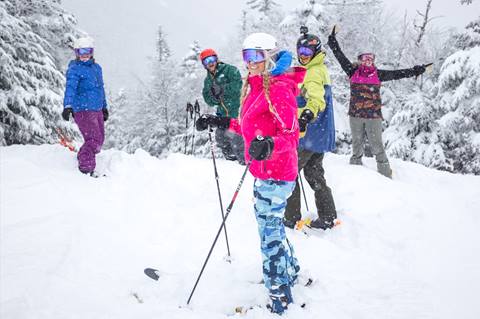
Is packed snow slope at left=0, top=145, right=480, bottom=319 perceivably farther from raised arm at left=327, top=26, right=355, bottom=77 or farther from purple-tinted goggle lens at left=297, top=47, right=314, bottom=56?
purple-tinted goggle lens at left=297, top=47, right=314, bottom=56

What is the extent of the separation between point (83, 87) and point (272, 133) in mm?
4962

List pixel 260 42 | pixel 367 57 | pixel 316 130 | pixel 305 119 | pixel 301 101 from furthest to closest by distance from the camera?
1. pixel 367 57
2. pixel 301 101
3. pixel 316 130
4. pixel 305 119
5. pixel 260 42

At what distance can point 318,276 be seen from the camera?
13.3ft

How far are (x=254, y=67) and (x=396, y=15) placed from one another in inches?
933

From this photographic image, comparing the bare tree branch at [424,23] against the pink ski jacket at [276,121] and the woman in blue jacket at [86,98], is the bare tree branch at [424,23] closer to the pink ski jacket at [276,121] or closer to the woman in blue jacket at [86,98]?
the woman in blue jacket at [86,98]

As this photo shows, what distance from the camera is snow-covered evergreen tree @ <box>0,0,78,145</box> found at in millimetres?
9727

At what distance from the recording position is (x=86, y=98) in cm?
672

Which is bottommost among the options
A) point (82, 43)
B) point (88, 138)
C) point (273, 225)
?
point (273, 225)

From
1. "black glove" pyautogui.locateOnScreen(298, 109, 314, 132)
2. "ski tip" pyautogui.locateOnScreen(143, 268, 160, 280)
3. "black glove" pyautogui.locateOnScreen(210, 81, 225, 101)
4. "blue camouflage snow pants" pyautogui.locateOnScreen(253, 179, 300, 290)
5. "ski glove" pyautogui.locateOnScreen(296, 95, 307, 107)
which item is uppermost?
"black glove" pyautogui.locateOnScreen(210, 81, 225, 101)

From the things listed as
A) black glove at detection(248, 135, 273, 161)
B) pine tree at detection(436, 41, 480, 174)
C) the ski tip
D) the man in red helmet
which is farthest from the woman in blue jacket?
pine tree at detection(436, 41, 480, 174)

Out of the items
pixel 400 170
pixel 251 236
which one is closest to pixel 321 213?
pixel 251 236

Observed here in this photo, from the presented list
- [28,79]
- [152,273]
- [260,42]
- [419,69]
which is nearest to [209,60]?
[260,42]

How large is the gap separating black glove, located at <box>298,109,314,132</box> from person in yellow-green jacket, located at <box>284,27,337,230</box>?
70mm

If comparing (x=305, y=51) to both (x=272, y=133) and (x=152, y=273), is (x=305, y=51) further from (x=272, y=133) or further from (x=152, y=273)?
(x=152, y=273)
